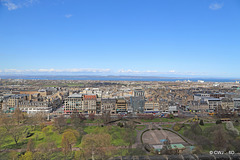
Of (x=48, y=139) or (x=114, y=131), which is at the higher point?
(x=48, y=139)

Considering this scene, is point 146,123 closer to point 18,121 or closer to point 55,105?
point 18,121

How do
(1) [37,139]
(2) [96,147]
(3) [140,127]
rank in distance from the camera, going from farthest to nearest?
(3) [140,127], (1) [37,139], (2) [96,147]

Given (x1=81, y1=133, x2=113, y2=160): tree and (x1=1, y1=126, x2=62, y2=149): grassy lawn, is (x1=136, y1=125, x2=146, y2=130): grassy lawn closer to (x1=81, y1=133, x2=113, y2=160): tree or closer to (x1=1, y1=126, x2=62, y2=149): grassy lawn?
(x1=81, y1=133, x2=113, y2=160): tree

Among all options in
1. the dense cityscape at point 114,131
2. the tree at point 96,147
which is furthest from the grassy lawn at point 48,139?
the tree at point 96,147

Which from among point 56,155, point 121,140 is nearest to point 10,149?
point 56,155

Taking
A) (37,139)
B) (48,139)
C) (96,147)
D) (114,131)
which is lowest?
(37,139)

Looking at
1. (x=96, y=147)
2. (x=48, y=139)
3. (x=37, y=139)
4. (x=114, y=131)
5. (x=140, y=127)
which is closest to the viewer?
(x=96, y=147)

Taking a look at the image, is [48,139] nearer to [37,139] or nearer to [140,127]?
[37,139]

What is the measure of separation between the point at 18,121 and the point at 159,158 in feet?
178

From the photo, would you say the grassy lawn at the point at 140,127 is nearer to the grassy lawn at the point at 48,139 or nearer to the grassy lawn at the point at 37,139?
the grassy lawn at the point at 48,139

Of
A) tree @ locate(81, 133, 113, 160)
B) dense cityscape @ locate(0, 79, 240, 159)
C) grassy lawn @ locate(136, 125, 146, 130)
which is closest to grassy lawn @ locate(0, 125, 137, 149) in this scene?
dense cityscape @ locate(0, 79, 240, 159)

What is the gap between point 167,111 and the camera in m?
69.6

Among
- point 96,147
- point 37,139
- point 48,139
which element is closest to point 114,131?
point 96,147

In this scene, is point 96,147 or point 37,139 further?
point 37,139
